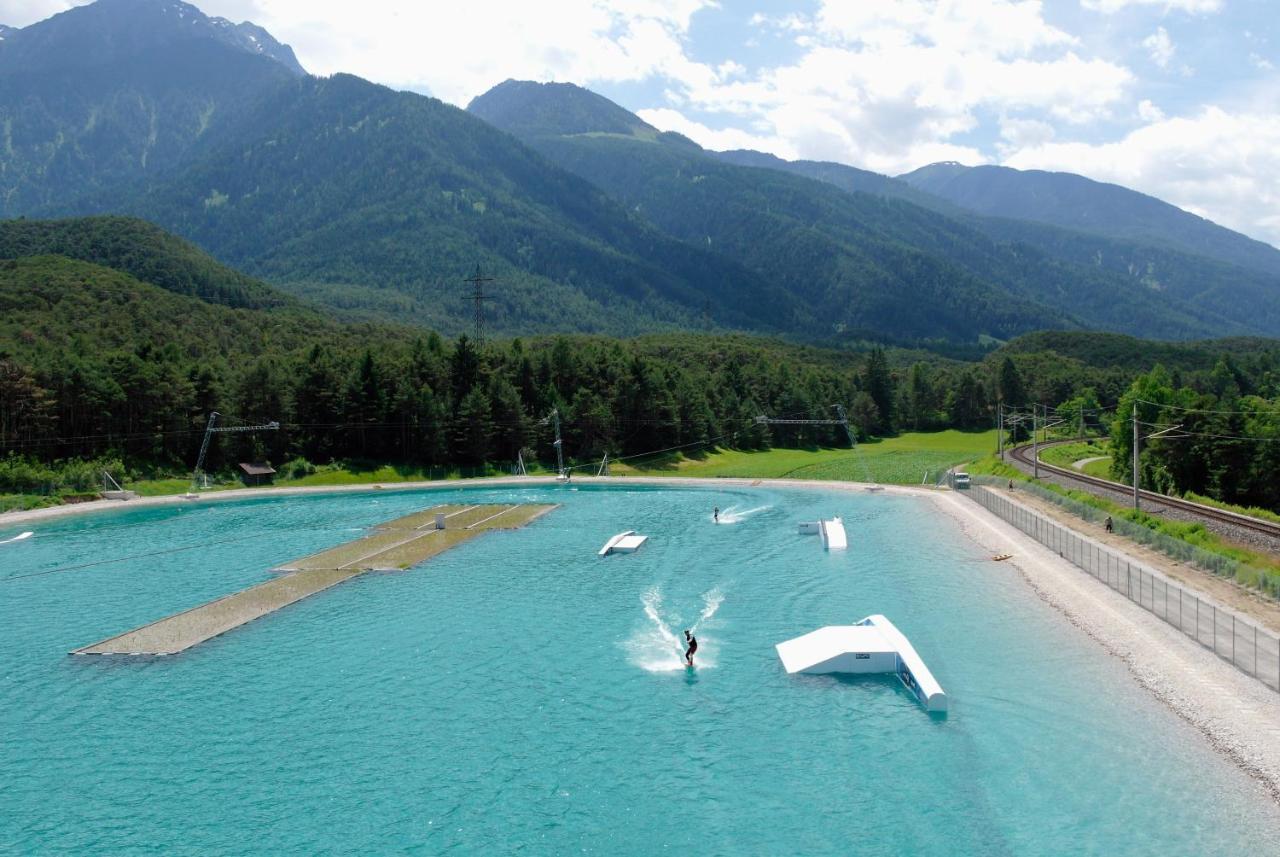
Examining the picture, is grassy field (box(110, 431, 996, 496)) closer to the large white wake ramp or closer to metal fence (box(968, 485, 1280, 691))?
metal fence (box(968, 485, 1280, 691))

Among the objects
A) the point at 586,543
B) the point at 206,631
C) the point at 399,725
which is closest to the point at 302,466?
Answer: the point at 586,543

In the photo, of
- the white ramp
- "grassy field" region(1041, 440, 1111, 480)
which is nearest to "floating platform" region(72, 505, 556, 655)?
the white ramp

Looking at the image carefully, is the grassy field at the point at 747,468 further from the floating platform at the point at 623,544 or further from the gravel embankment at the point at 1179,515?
the floating platform at the point at 623,544

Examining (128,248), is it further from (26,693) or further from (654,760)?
(654,760)

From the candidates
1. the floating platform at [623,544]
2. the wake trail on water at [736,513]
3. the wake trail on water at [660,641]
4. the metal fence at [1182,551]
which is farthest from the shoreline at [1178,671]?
the wake trail on water at [736,513]

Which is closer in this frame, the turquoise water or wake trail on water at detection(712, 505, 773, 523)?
the turquoise water

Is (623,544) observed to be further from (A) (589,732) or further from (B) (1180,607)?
(B) (1180,607)
